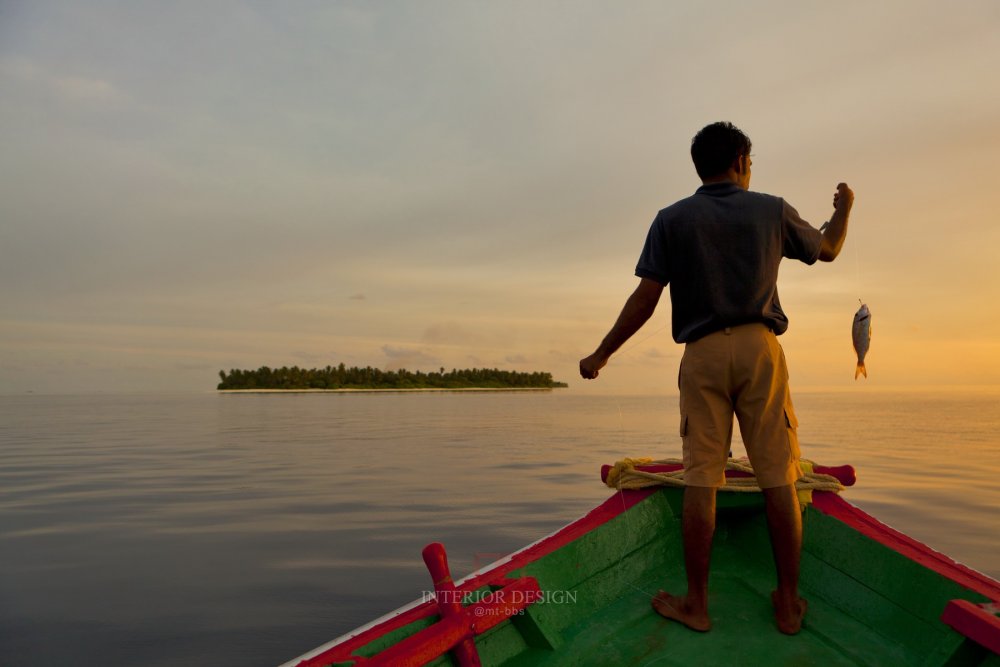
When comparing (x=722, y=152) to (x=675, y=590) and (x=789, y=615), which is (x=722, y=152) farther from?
(x=675, y=590)

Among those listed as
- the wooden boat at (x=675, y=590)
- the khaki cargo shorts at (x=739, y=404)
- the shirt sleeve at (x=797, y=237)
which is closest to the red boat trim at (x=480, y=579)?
the wooden boat at (x=675, y=590)

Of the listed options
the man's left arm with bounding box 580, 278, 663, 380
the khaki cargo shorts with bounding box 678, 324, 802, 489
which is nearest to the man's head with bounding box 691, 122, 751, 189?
the man's left arm with bounding box 580, 278, 663, 380

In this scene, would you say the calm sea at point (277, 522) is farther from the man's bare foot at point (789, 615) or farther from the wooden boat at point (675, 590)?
the man's bare foot at point (789, 615)

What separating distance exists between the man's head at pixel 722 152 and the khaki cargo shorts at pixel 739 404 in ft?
2.13

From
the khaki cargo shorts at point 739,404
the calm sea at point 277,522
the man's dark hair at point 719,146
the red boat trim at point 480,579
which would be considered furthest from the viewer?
the calm sea at point 277,522

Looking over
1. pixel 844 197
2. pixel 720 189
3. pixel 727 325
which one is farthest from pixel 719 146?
pixel 727 325

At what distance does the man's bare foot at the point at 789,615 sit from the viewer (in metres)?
2.88

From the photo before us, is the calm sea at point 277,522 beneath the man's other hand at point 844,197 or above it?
beneath

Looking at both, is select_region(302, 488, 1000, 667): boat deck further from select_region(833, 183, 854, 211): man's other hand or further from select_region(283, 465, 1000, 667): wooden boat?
select_region(833, 183, 854, 211): man's other hand

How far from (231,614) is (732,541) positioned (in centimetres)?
342

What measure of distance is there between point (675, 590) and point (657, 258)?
1663mm

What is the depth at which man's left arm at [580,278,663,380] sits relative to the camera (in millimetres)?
2846

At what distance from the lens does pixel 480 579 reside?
2.89m

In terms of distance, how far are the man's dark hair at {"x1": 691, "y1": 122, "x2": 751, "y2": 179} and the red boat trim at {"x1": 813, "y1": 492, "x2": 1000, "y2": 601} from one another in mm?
1798
